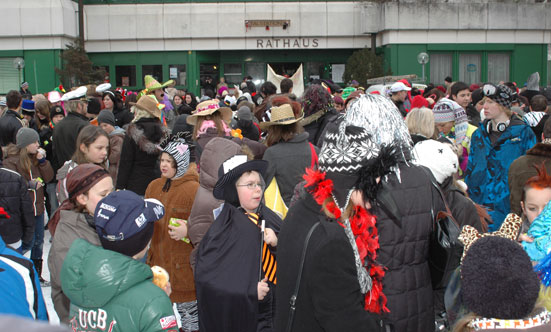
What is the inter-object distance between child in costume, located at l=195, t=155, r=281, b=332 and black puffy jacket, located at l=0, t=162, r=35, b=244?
291 centimetres

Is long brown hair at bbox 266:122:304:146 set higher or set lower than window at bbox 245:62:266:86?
lower

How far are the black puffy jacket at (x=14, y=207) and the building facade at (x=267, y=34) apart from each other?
2347 cm

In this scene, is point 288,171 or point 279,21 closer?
point 288,171

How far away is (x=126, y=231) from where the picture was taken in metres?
3.03

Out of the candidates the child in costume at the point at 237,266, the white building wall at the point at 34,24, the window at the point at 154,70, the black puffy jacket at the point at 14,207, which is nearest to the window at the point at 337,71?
the window at the point at 154,70

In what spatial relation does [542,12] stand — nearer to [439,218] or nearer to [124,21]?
[124,21]

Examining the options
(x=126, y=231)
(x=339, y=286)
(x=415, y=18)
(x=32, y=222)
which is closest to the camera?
(x=339, y=286)

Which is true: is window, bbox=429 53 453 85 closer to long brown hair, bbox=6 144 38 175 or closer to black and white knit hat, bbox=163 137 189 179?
long brown hair, bbox=6 144 38 175

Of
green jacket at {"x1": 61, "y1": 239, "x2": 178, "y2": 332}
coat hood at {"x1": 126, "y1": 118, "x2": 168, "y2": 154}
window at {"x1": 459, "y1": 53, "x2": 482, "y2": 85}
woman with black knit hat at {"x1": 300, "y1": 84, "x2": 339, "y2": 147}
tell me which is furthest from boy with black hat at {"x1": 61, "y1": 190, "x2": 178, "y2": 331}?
window at {"x1": 459, "y1": 53, "x2": 482, "y2": 85}

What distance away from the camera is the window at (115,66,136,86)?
30.0 metres

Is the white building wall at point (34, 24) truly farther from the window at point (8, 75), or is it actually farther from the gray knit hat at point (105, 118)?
the gray knit hat at point (105, 118)

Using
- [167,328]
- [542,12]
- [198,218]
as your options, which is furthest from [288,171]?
[542,12]

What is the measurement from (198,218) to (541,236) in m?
2.55

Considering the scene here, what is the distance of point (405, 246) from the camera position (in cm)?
299
